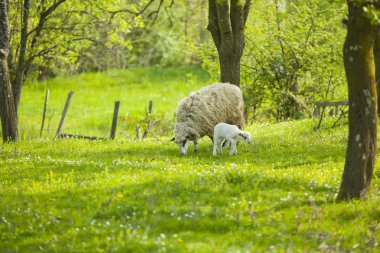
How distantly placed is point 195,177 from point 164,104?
97.4ft

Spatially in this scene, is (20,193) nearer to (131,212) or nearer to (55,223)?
(55,223)

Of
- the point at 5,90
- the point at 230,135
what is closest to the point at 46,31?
the point at 5,90

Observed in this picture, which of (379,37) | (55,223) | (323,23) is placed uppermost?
(323,23)

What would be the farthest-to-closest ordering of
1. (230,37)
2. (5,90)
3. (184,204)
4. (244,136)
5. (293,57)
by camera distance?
1. (293,57)
2. (5,90)
3. (230,37)
4. (244,136)
5. (184,204)

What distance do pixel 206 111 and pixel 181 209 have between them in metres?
7.00

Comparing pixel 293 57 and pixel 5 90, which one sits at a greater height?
pixel 293 57

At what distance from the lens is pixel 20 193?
35.9ft

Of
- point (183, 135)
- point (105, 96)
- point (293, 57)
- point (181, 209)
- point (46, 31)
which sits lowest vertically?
point (181, 209)

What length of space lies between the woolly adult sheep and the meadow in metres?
0.59

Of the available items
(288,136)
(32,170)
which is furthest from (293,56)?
(32,170)

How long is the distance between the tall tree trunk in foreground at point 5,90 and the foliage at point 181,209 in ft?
19.6

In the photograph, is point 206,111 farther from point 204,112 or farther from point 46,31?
point 46,31

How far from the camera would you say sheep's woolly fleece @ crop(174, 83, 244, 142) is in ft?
52.0

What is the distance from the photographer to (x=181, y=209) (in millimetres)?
9414
